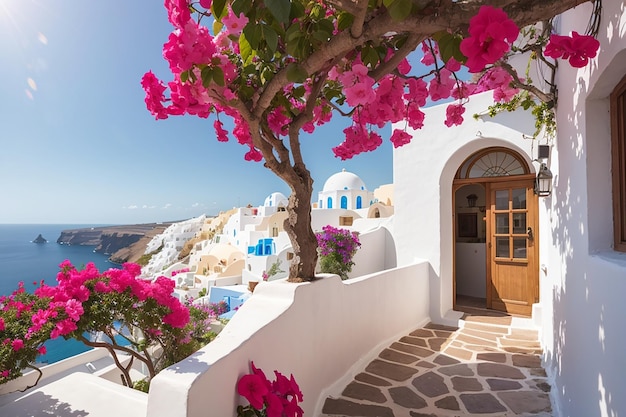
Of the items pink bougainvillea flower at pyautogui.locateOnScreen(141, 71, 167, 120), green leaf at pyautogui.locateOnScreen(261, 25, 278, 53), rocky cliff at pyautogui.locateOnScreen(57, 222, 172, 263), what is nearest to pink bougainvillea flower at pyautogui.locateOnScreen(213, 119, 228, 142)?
pink bougainvillea flower at pyautogui.locateOnScreen(141, 71, 167, 120)

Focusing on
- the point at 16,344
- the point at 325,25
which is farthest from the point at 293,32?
the point at 16,344

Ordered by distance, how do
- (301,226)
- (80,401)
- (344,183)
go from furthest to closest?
(344,183), (80,401), (301,226)

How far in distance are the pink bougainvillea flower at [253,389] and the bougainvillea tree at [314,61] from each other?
Answer: 1.06 m

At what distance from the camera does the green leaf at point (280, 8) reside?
1.11 meters

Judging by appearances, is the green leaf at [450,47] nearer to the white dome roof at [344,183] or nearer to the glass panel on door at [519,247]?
the glass panel on door at [519,247]

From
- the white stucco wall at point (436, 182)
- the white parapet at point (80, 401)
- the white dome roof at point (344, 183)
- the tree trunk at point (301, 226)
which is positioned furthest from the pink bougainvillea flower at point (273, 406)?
the white dome roof at point (344, 183)

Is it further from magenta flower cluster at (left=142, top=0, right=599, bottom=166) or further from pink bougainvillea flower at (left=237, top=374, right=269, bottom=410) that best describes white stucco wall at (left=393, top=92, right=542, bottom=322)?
pink bougainvillea flower at (left=237, top=374, right=269, bottom=410)

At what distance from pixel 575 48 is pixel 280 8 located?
4.47 feet

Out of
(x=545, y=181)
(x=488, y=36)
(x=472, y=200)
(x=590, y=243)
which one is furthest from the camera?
(x=472, y=200)

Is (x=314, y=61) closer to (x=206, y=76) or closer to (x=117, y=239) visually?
(x=206, y=76)

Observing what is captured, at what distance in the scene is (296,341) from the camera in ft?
8.00

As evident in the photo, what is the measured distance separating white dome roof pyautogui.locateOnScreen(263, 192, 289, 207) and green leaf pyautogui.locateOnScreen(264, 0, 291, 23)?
39337 millimetres

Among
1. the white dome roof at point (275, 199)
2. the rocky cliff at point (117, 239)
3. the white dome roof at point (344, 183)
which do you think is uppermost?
the white dome roof at point (344, 183)

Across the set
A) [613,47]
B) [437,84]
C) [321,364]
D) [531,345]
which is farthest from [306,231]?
[531,345]
